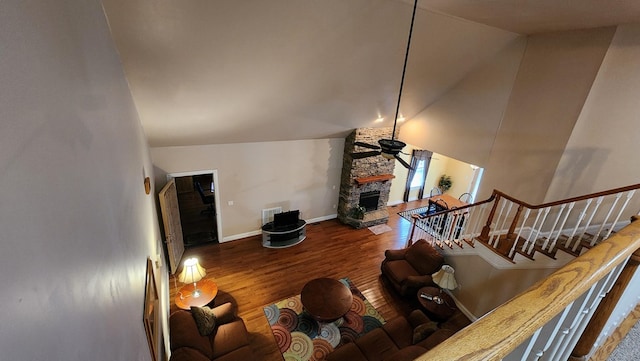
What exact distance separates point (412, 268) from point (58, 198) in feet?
17.9

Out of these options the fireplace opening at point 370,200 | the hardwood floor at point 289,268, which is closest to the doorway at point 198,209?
the hardwood floor at point 289,268

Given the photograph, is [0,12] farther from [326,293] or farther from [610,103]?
[610,103]

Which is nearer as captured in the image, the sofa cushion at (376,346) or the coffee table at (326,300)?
the sofa cushion at (376,346)

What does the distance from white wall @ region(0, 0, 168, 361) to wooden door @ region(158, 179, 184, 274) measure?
3.49m

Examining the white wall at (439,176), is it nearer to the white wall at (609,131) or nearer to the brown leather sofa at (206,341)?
the white wall at (609,131)

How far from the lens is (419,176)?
9891mm

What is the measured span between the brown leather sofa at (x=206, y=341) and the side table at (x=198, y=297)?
39 cm

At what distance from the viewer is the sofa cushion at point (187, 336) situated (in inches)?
127

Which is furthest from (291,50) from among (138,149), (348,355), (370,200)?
(370,200)

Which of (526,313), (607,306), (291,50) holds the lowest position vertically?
(607,306)

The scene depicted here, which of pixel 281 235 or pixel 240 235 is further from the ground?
pixel 281 235

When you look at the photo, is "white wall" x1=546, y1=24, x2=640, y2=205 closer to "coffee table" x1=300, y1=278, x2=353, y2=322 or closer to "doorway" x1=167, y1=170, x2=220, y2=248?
"coffee table" x1=300, y1=278, x2=353, y2=322

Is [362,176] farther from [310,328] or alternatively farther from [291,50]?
[291,50]

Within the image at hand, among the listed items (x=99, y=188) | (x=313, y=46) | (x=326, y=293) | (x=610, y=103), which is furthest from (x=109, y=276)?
(x=610, y=103)
